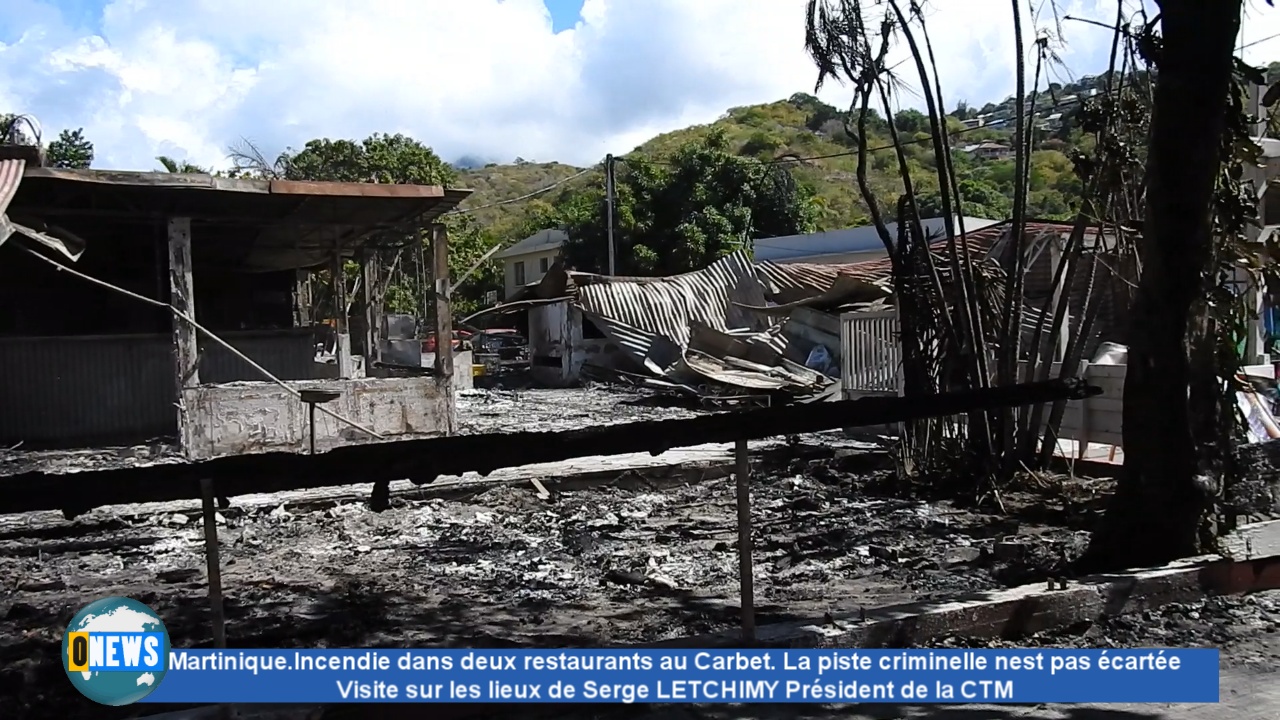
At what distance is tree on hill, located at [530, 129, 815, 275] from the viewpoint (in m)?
35.5

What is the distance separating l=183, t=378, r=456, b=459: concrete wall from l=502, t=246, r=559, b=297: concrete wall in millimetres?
34417

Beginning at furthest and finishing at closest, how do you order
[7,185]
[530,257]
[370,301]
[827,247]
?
[530,257] → [827,247] → [370,301] → [7,185]

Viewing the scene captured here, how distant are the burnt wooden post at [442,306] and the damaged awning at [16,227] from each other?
4.69 metres

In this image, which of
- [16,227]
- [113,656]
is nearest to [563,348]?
[16,227]

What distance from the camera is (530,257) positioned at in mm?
53219

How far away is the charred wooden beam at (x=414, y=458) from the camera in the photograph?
3.59m

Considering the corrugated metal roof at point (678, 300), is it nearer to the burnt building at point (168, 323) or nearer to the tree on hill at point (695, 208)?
the burnt building at point (168, 323)

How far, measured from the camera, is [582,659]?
434cm

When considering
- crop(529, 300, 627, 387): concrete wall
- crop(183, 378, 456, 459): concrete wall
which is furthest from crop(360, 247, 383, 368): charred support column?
crop(529, 300, 627, 387): concrete wall

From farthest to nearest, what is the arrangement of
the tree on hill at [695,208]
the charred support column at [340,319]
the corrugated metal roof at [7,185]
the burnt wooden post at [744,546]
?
the tree on hill at [695,208] < the charred support column at [340,319] < the corrugated metal roof at [7,185] < the burnt wooden post at [744,546]

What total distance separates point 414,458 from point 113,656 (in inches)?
53.4

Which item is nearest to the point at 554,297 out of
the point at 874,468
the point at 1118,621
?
the point at 874,468
